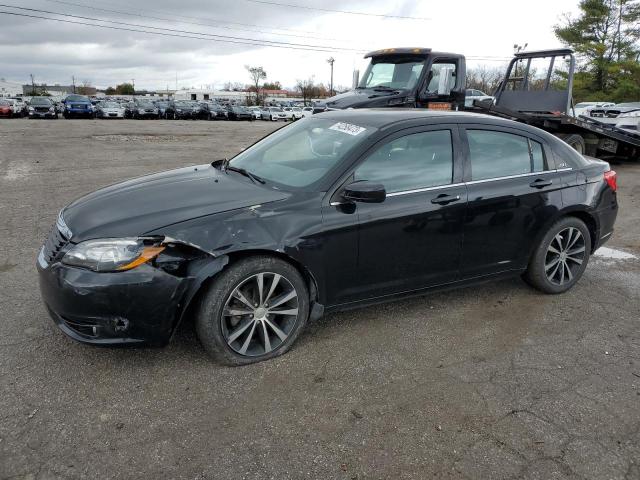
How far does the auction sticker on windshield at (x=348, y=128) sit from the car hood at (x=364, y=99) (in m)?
6.75

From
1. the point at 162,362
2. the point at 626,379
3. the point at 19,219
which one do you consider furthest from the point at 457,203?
the point at 19,219

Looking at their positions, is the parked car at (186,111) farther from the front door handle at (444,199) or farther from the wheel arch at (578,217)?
the front door handle at (444,199)

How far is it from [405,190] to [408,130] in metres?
0.46

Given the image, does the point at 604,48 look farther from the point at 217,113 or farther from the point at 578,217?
the point at 578,217

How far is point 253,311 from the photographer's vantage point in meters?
3.20

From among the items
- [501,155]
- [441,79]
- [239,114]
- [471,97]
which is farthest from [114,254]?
[239,114]

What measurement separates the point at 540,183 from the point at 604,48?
1722 inches

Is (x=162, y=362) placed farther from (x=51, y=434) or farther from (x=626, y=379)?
(x=626, y=379)

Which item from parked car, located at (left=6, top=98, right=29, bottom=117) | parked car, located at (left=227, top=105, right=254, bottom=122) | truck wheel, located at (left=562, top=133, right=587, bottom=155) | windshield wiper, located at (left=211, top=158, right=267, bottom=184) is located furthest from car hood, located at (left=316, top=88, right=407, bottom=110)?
parked car, located at (left=6, top=98, right=29, bottom=117)

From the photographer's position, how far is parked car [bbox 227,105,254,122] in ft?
137

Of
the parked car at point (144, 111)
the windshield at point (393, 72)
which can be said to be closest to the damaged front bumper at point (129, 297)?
the windshield at point (393, 72)

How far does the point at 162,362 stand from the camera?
3230 millimetres

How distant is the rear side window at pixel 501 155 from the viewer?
155 inches

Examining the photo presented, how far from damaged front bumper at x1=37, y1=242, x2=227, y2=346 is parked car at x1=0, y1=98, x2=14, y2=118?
38.0 m
